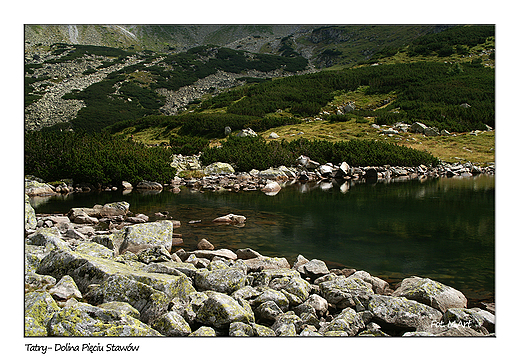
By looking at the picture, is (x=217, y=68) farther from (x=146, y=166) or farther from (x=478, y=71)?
(x=146, y=166)

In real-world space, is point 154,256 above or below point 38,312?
below

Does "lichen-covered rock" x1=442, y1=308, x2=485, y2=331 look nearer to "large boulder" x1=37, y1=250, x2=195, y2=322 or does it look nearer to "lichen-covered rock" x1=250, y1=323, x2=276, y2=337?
"lichen-covered rock" x1=250, y1=323, x2=276, y2=337

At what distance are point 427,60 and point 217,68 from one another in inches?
2686

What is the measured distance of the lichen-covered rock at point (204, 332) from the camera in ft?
16.6

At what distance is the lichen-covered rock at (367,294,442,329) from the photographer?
5.71 m

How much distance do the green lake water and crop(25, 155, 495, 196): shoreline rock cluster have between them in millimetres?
3029

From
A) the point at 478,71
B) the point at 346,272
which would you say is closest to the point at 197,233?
the point at 346,272

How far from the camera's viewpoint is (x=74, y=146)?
2853cm

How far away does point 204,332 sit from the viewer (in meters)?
5.11

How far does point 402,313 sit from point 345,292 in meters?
1.25

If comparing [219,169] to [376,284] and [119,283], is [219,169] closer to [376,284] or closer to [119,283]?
[376,284]

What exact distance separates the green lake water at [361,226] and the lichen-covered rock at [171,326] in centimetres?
569

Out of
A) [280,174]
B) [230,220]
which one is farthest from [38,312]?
[280,174]

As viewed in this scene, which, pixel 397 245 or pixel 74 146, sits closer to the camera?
pixel 397 245
